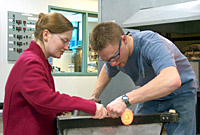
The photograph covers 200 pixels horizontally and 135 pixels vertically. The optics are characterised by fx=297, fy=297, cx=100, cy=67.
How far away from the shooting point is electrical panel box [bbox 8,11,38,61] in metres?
5.96

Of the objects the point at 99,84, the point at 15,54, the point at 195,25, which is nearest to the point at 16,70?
the point at 99,84

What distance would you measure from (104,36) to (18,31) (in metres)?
4.83

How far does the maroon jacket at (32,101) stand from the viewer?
4.39 ft

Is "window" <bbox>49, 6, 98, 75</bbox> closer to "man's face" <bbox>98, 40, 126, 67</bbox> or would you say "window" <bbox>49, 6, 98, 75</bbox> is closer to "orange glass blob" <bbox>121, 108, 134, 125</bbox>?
"man's face" <bbox>98, 40, 126, 67</bbox>

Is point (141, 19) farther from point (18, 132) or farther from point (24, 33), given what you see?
point (24, 33)

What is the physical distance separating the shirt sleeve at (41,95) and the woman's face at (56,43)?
210 mm

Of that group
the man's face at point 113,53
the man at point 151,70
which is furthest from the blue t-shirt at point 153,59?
the man's face at point 113,53

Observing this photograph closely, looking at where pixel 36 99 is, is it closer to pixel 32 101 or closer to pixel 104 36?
pixel 32 101

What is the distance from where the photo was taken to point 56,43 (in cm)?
158

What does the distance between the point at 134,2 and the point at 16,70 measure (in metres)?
2.41

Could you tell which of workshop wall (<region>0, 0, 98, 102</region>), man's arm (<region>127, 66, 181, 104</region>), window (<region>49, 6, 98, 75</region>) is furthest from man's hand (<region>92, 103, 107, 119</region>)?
window (<region>49, 6, 98, 75</region>)

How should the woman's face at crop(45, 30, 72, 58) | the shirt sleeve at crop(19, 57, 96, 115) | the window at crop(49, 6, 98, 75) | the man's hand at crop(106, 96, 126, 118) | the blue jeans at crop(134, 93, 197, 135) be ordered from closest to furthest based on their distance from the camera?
the shirt sleeve at crop(19, 57, 96, 115)
the man's hand at crop(106, 96, 126, 118)
the woman's face at crop(45, 30, 72, 58)
the blue jeans at crop(134, 93, 197, 135)
the window at crop(49, 6, 98, 75)

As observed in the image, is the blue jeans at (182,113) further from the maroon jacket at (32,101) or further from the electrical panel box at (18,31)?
the electrical panel box at (18,31)

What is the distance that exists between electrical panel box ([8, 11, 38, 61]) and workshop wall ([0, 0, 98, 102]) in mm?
96
